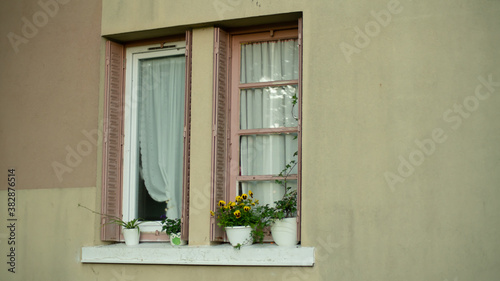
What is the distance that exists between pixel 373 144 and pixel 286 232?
1019 millimetres

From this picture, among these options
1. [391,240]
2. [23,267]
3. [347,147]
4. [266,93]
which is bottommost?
Result: [23,267]

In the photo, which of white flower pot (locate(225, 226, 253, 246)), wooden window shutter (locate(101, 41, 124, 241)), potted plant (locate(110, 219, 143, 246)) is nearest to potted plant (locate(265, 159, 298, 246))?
white flower pot (locate(225, 226, 253, 246))

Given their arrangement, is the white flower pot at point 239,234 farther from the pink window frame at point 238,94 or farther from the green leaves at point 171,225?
the green leaves at point 171,225

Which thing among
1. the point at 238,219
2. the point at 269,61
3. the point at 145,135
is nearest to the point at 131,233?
the point at 145,135

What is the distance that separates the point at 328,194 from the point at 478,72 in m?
1.47

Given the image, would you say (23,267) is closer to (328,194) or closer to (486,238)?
(328,194)

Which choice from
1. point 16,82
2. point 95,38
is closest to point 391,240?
point 95,38

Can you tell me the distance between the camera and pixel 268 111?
6215mm

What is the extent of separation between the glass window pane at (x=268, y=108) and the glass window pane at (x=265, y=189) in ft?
1.65

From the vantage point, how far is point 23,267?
263 inches

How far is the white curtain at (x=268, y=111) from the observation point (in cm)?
611

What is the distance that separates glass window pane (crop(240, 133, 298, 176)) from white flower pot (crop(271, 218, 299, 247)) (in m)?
0.54

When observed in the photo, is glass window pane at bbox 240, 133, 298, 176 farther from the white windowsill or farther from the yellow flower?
the white windowsill

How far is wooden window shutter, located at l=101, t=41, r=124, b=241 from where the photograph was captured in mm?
6488
